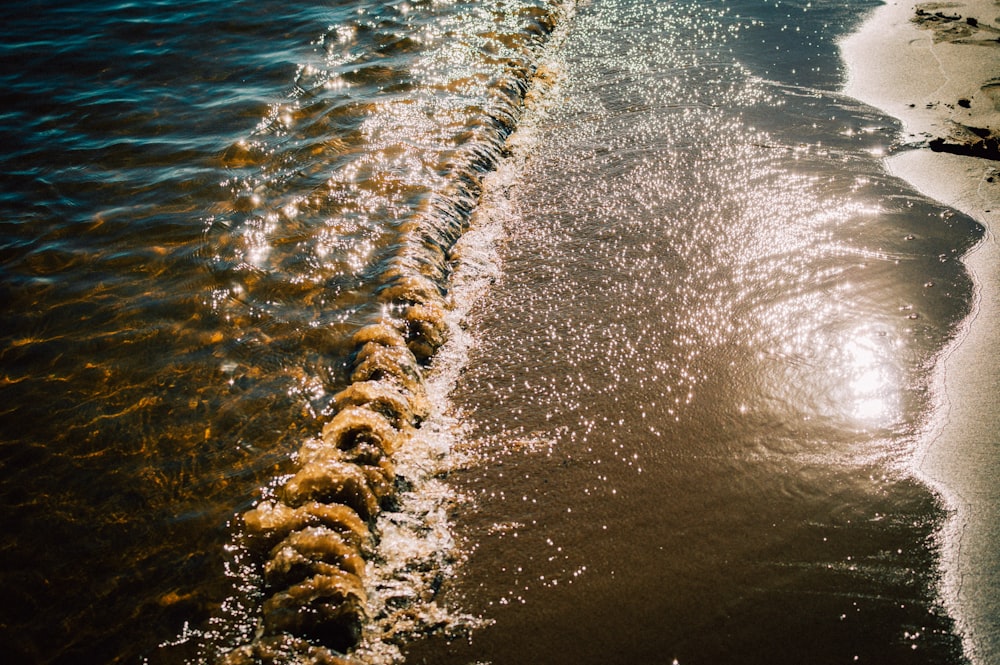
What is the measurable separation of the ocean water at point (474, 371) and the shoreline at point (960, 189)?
0.40 feet

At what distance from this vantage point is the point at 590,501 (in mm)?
3156

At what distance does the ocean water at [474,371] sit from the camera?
2770 millimetres

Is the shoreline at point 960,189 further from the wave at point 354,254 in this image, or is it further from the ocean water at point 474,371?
the wave at point 354,254

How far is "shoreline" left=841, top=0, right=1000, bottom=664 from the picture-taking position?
9.09ft

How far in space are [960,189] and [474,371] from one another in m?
4.32

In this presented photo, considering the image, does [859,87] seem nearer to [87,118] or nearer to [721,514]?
[721,514]

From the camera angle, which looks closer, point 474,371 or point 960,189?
point 474,371

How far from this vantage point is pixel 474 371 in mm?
3980

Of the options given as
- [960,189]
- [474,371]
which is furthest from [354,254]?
[960,189]

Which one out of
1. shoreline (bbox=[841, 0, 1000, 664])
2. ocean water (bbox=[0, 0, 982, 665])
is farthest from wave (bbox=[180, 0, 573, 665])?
shoreline (bbox=[841, 0, 1000, 664])

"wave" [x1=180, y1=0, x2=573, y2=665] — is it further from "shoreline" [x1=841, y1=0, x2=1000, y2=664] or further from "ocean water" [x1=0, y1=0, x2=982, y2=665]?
"shoreline" [x1=841, y1=0, x2=1000, y2=664]

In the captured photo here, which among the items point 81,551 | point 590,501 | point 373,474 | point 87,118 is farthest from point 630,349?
point 87,118

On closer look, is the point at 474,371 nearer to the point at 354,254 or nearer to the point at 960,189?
the point at 354,254

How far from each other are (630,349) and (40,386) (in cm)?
389
